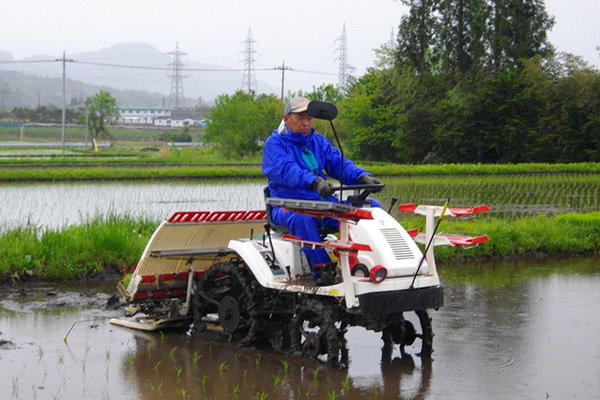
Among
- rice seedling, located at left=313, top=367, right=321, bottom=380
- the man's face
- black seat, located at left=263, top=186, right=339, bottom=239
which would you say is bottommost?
rice seedling, located at left=313, top=367, right=321, bottom=380

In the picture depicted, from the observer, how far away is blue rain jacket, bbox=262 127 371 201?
631 centimetres

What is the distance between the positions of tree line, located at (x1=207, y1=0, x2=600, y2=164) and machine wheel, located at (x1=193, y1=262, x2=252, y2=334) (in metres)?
35.6

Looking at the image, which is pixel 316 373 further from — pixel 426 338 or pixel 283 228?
pixel 283 228

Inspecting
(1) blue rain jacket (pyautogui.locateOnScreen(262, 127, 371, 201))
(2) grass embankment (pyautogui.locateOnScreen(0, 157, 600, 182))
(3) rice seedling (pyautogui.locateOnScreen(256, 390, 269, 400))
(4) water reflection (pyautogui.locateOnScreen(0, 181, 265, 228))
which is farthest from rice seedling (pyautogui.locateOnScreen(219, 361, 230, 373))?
(2) grass embankment (pyautogui.locateOnScreen(0, 157, 600, 182))

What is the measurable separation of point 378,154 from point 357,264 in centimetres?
5084

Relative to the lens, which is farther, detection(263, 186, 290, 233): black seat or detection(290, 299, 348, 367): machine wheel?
detection(263, 186, 290, 233): black seat

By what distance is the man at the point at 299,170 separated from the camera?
630 cm

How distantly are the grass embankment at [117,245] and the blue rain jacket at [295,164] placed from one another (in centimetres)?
411

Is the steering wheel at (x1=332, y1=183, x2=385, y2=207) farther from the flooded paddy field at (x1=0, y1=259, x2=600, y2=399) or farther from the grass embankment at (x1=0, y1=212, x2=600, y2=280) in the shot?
the grass embankment at (x1=0, y1=212, x2=600, y2=280)

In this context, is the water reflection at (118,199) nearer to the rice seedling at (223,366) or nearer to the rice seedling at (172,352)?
the rice seedling at (172,352)

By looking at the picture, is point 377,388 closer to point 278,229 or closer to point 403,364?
point 403,364

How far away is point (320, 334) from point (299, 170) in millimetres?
1334

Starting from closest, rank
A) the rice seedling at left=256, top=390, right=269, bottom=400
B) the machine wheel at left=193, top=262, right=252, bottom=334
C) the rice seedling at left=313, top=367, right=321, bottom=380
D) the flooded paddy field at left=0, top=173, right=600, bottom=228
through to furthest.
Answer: the rice seedling at left=256, top=390, right=269, bottom=400 < the rice seedling at left=313, top=367, right=321, bottom=380 < the machine wheel at left=193, top=262, right=252, bottom=334 < the flooded paddy field at left=0, top=173, right=600, bottom=228

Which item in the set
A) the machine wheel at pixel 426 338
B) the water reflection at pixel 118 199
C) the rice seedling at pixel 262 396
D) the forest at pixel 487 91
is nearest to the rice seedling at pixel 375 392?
the rice seedling at pixel 262 396
